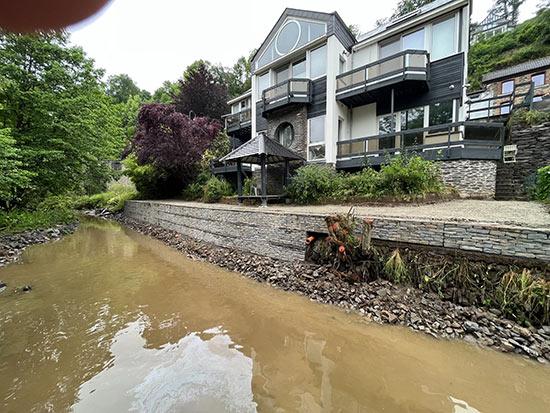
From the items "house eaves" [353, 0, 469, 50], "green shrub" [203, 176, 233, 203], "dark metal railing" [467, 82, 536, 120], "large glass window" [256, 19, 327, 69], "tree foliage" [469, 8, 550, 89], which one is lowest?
"green shrub" [203, 176, 233, 203]

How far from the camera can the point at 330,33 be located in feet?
40.3

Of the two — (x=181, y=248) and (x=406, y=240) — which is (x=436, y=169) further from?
(x=181, y=248)

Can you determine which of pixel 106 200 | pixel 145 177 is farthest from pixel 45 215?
pixel 106 200

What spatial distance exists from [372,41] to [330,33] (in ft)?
6.86

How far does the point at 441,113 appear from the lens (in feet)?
36.1

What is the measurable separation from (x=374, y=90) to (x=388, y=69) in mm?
931

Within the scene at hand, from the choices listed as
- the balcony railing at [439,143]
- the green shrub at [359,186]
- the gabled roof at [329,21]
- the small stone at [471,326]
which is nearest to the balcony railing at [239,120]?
the gabled roof at [329,21]

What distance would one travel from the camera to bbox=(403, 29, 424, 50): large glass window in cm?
1131

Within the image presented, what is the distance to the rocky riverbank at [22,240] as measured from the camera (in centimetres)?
844

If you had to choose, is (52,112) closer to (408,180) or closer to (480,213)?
(408,180)

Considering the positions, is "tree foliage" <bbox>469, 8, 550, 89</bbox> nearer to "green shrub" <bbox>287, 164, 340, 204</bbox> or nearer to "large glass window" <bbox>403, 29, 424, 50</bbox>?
"large glass window" <bbox>403, 29, 424, 50</bbox>

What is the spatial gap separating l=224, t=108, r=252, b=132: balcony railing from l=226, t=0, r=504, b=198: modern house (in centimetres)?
173

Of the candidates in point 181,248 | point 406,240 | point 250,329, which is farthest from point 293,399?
point 181,248

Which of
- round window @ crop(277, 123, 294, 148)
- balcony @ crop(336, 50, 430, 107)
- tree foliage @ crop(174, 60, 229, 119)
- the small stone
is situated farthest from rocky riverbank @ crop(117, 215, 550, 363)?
tree foliage @ crop(174, 60, 229, 119)
